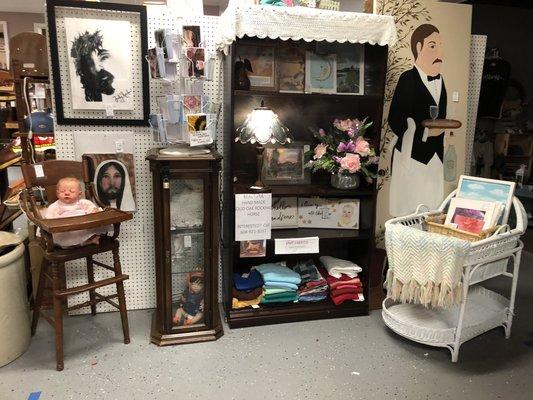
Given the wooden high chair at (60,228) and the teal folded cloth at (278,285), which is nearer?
the wooden high chair at (60,228)

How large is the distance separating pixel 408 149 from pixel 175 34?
1798 mm

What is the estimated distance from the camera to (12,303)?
6.89ft

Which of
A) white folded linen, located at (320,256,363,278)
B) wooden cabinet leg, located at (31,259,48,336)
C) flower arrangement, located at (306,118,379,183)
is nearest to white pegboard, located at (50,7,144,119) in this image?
wooden cabinet leg, located at (31,259,48,336)

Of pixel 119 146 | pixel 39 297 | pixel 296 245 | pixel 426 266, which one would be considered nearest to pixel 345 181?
pixel 296 245

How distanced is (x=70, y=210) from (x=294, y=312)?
1440 mm

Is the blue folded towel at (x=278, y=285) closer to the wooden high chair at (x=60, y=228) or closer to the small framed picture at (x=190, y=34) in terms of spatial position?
the wooden high chair at (x=60, y=228)

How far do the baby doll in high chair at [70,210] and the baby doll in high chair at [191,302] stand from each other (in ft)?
1.84

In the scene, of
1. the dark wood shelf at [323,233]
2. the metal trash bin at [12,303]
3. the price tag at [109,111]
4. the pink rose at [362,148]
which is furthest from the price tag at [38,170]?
the pink rose at [362,148]

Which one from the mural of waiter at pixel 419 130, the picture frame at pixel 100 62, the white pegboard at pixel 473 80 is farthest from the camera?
the white pegboard at pixel 473 80

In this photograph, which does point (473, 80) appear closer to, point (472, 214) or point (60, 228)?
point (472, 214)

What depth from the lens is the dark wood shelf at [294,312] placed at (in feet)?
8.23

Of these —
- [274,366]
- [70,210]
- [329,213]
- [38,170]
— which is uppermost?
[38,170]

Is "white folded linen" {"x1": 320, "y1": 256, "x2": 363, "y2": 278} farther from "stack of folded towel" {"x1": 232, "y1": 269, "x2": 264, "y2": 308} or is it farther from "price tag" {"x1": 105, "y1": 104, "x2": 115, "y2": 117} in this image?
"price tag" {"x1": 105, "y1": 104, "x2": 115, "y2": 117}

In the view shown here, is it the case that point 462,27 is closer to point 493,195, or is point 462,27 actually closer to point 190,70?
point 493,195
